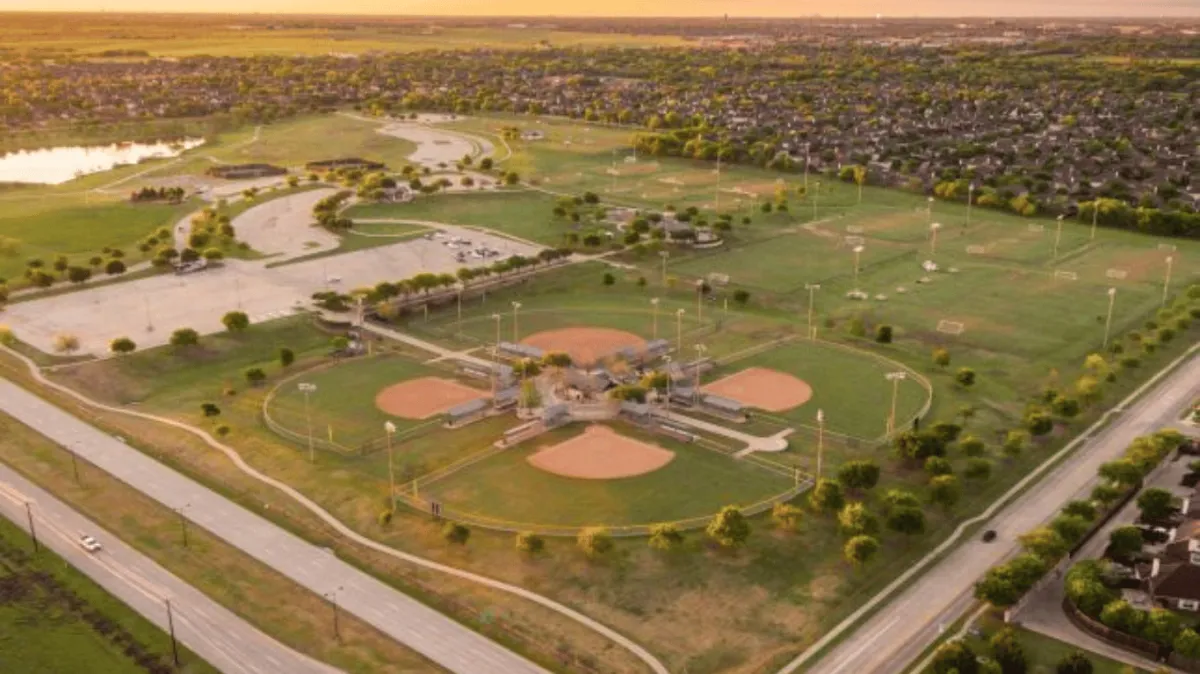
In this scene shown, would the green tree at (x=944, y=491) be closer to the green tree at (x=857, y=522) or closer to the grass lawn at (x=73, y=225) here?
the green tree at (x=857, y=522)

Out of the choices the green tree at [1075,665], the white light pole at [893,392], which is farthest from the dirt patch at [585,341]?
the green tree at [1075,665]

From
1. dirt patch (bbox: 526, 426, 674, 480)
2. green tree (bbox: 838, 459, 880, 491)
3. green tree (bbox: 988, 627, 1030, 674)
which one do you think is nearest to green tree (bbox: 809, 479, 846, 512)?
green tree (bbox: 838, 459, 880, 491)

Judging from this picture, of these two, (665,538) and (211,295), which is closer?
(665,538)

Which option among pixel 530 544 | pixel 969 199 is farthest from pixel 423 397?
pixel 969 199

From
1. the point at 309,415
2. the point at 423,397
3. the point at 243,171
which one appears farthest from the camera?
the point at 243,171

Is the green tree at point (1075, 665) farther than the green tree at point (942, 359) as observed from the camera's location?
No

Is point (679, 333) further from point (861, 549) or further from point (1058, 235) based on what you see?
point (1058, 235)

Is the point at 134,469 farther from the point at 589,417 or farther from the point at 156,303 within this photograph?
the point at 156,303
